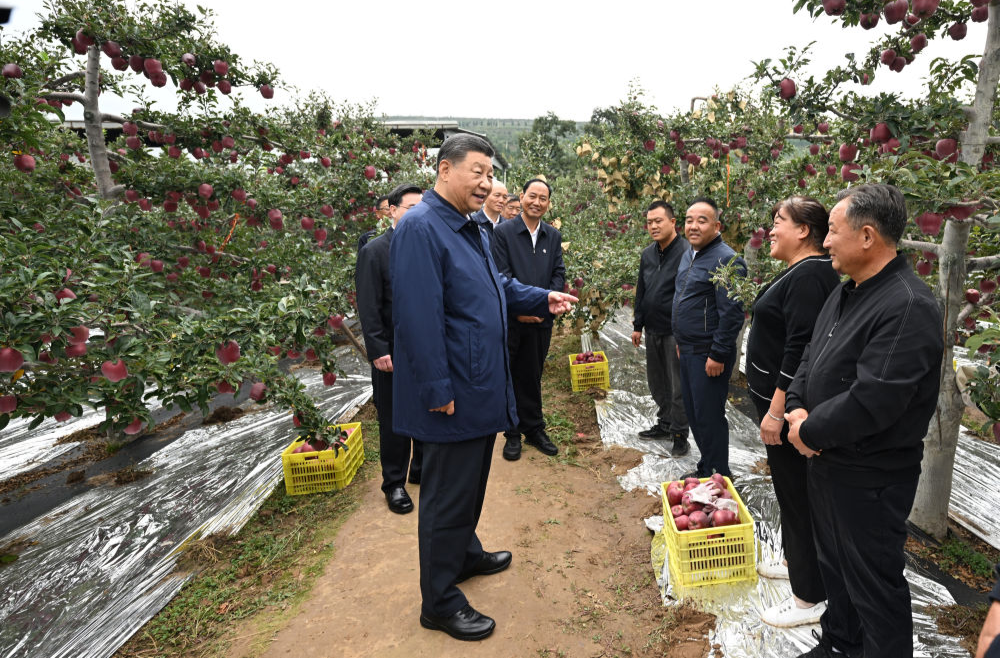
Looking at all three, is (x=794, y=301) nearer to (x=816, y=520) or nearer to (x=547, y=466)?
(x=816, y=520)

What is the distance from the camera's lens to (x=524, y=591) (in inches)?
97.2

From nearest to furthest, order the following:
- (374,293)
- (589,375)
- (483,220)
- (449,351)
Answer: (449,351), (374,293), (483,220), (589,375)

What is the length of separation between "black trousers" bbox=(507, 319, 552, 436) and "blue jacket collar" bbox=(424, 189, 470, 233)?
1.86 metres

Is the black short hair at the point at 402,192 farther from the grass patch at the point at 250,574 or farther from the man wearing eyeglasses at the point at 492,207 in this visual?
the grass patch at the point at 250,574

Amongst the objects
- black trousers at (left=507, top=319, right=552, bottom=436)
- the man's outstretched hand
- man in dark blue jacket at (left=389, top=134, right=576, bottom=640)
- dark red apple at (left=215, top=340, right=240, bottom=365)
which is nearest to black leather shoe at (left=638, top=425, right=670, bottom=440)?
black trousers at (left=507, top=319, right=552, bottom=436)

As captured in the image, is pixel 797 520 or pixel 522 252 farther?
pixel 522 252

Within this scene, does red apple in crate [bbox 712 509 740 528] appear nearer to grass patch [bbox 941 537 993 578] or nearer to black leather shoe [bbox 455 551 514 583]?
black leather shoe [bbox 455 551 514 583]

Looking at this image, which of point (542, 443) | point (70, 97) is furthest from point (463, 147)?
point (70, 97)

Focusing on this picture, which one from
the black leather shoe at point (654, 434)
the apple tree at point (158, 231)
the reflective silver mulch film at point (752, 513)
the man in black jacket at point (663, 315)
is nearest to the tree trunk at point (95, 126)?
the apple tree at point (158, 231)

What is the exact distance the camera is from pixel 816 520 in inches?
70.1

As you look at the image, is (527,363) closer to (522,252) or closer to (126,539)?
(522,252)

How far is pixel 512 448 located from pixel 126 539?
2.49 metres

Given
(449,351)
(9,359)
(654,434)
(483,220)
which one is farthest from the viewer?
(654,434)

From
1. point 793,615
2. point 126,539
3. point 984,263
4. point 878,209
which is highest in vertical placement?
point 878,209
